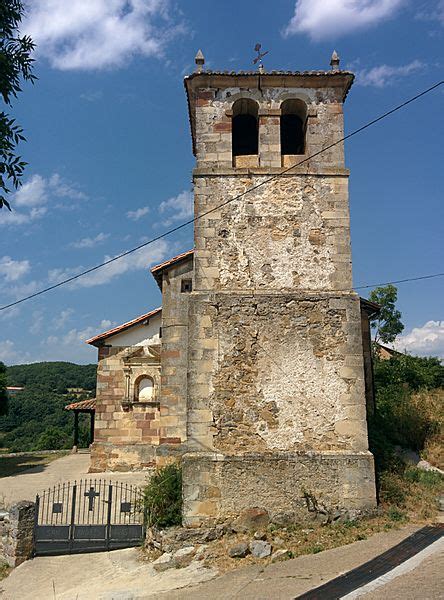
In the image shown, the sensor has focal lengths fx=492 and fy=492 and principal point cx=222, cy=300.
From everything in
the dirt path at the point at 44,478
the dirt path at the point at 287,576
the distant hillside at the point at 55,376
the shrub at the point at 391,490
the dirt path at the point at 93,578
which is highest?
the distant hillside at the point at 55,376

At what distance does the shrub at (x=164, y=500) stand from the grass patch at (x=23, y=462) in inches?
420

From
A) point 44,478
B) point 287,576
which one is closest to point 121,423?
point 44,478

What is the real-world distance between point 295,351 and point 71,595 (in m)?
5.39

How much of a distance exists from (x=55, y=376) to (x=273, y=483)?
70.6 m

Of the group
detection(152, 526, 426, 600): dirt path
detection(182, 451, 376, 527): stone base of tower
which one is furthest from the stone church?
detection(152, 526, 426, 600): dirt path

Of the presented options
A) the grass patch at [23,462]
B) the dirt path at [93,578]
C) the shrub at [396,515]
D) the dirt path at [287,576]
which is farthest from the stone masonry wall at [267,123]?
the grass patch at [23,462]

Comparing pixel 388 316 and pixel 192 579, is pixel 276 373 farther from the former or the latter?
pixel 388 316

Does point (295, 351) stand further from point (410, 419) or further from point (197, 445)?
point (410, 419)

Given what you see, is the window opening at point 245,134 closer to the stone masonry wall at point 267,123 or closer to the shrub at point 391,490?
the stone masonry wall at point 267,123

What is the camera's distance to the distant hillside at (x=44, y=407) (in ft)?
131

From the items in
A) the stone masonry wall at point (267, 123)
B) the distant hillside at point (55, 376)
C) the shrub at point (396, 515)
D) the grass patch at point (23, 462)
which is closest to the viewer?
the shrub at point (396, 515)

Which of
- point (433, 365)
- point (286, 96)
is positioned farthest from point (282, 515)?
point (433, 365)

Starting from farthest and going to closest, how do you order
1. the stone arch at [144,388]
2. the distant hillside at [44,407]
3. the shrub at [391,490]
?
the distant hillside at [44,407] → the stone arch at [144,388] → the shrub at [391,490]

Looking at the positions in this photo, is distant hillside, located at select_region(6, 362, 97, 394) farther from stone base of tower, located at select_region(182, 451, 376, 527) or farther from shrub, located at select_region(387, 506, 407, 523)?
shrub, located at select_region(387, 506, 407, 523)
